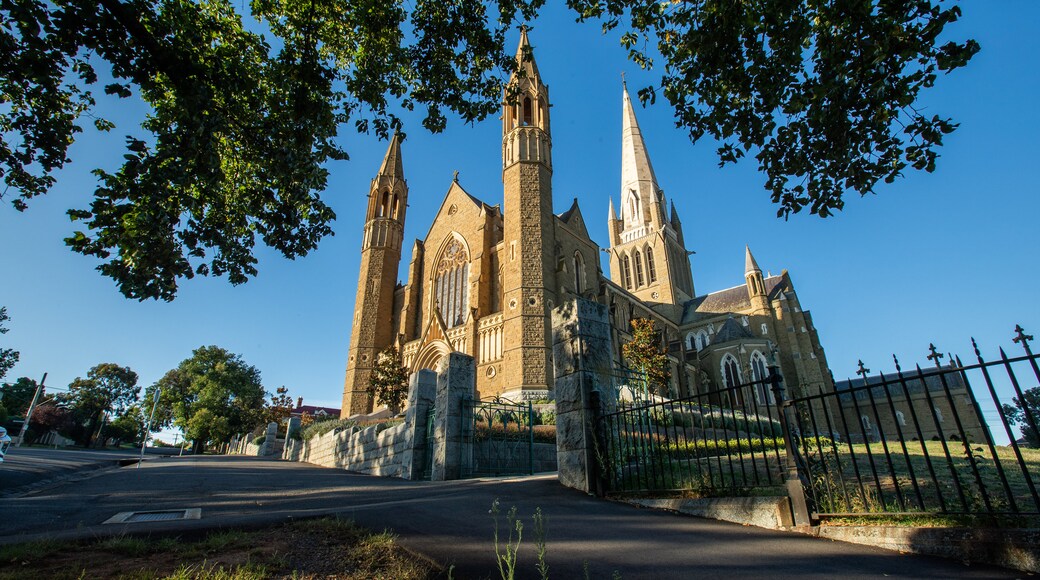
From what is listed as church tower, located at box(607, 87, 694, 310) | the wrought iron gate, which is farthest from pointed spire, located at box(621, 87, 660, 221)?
the wrought iron gate

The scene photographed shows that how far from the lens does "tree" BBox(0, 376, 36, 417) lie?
46.3m

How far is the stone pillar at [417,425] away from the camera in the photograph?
10117 mm

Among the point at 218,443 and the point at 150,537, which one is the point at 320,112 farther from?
the point at 218,443

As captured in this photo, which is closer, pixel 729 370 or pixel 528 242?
pixel 528 242

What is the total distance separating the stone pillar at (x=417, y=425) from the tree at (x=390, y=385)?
14430 millimetres

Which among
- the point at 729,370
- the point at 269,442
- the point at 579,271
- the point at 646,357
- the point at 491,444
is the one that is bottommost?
the point at 491,444

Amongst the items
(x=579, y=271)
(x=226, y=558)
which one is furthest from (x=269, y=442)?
(x=226, y=558)

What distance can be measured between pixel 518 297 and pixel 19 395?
57160mm

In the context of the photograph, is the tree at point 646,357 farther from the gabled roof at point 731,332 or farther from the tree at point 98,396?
the tree at point 98,396

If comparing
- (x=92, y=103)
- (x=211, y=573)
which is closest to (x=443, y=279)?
(x=92, y=103)

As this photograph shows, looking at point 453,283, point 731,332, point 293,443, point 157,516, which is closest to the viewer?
point 157,516

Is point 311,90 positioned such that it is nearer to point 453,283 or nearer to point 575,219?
point 453,283

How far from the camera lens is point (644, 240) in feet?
174

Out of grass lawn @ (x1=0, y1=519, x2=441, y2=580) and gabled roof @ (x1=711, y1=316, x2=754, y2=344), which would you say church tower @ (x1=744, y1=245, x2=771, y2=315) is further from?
grass lawn @ (x1=0, y1=519, x2=441, y2=580)
